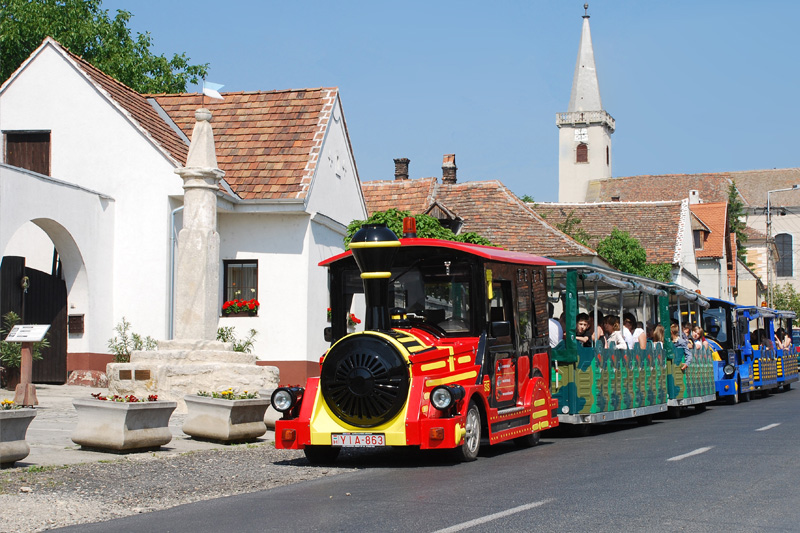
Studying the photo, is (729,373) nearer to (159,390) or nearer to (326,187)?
(326,187)

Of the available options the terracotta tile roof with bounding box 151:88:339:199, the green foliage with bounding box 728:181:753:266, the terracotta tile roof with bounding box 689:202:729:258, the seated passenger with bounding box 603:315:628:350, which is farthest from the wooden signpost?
the green foliage with bounding box 728:181:753:266

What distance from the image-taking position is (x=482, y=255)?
1227cm

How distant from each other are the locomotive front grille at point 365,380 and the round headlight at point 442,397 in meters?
0.31

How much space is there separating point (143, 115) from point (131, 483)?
1584 centimetres

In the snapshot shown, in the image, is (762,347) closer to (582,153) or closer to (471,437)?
(471,437)

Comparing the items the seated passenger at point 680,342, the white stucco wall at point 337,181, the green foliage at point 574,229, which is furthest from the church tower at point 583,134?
the seated passenger at point 680,342

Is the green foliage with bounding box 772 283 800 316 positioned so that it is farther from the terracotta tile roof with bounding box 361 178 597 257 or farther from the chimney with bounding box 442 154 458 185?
the terracotta tile roof with bounding box 361 178 597 257

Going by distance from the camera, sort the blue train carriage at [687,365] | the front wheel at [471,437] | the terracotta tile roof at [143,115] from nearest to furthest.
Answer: the front wheel at [471,437], the blue train carriage at [687,365], the terracotta tile roof at [143,115]

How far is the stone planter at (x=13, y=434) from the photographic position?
10.3 meters

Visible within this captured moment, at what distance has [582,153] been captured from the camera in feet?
359

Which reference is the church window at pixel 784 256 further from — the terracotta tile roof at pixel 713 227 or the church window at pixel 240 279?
the church window at pixel 240 279

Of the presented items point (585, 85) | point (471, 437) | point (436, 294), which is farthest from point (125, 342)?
point (585, 85)

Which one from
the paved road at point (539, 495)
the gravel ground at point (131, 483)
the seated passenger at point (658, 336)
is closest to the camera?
the paved road at point (539, 495)

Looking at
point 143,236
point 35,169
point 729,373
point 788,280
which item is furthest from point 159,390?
point 788,280
